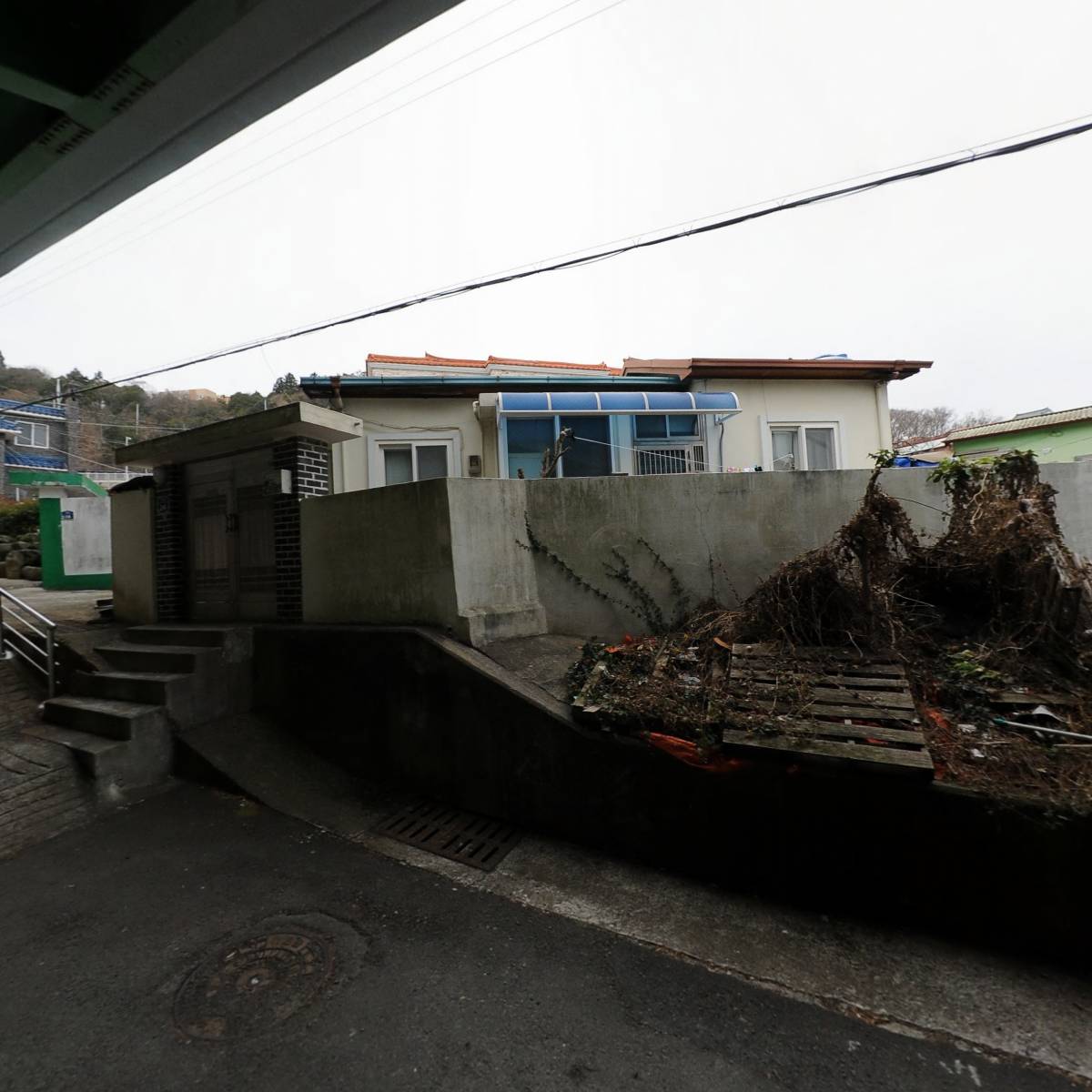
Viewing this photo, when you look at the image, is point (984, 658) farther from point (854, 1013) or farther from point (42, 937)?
point (42, 937)

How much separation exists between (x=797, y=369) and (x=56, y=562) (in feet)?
50.0

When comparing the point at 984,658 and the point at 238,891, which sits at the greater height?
the point at 984,658

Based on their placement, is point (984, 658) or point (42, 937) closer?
point (42, 937)

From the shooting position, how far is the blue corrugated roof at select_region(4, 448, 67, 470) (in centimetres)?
2662

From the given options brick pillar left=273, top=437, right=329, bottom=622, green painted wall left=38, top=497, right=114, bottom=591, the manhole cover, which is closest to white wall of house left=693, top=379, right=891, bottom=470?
brick pillar left=273, top=437, right=329, bottom=622

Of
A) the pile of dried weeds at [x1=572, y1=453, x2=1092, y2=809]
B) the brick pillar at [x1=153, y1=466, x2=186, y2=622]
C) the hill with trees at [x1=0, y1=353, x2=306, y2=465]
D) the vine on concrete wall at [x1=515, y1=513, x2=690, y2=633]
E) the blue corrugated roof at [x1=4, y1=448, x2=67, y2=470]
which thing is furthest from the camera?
the hill with trees at [x1=0, y1=353, x2=306, y2=465]

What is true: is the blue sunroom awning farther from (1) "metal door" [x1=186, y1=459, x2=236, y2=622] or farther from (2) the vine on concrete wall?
(1) "metal door" [x1=186, y1=459, x2=236, y2=622]

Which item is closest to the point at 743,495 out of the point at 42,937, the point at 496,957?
the point at 496,957

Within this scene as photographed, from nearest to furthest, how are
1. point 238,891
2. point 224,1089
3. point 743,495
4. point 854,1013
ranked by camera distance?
1. point 224,1089
2. point 854,1013
3. point 238,891
4. point 743,495

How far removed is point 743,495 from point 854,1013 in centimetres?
395

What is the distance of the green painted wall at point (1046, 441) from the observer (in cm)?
1452

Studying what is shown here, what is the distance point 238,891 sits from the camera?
3256mm

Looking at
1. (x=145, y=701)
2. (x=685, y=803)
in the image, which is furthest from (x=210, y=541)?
(x=685, y=803)

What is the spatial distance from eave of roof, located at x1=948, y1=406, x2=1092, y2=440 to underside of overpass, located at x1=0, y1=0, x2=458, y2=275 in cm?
1945
